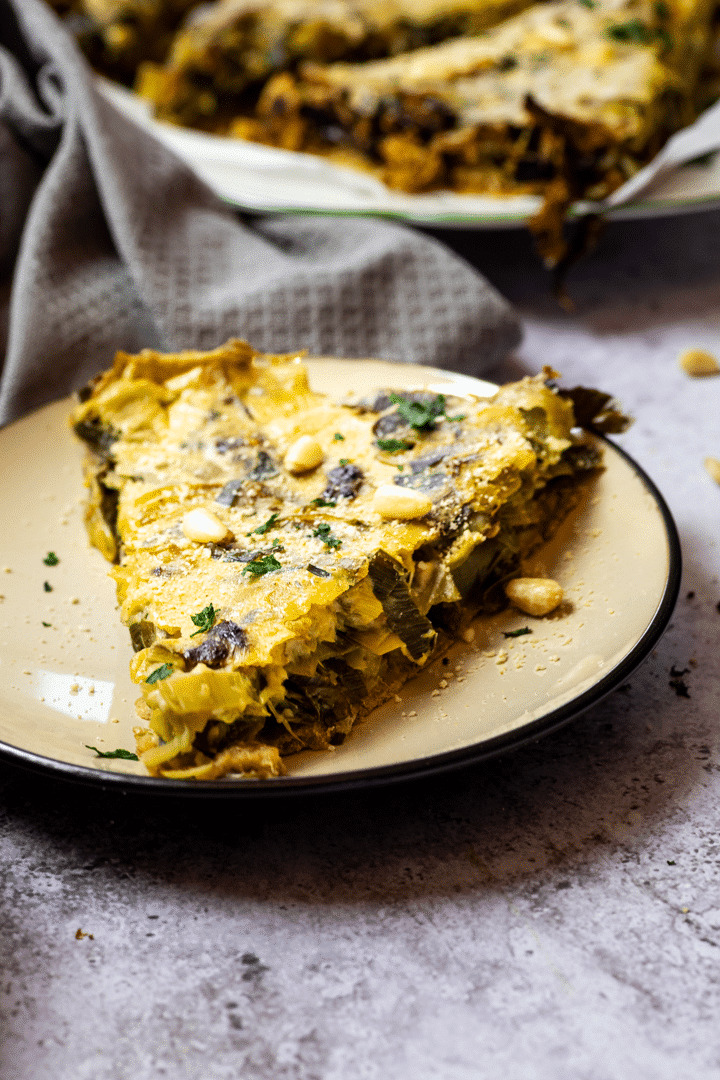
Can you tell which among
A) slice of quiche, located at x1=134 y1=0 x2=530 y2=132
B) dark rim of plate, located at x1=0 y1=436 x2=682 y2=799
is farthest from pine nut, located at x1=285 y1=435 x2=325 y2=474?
slice of quiche, located at x1=134 y1=0 x2=530 y2=132

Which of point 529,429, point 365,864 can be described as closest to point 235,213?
point 529,429

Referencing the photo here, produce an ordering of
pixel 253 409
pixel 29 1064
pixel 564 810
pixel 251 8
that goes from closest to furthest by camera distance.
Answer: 1. pixel 29 1064
2. pixel 564 810
3. pixel 253 409
4. pixel 251 8

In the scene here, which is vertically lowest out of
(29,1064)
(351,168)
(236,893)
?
(351,168)

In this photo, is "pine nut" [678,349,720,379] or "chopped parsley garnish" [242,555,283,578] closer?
"chopped parsley garnish" [242,555,283,578]

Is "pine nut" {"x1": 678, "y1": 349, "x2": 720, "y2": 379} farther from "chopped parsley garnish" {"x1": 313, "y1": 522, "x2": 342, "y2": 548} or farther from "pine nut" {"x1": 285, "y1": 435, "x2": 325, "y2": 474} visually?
"chopped parsley garnish" {"x1": 313, "y1": 522, "x2": 342, "y2": 548}

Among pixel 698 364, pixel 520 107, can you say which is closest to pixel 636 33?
pixel 520 107

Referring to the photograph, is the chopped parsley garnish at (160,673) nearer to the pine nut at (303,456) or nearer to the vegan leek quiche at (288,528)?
the vegan leek quiche at (288,528)

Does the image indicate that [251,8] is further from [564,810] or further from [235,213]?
[564,810]
